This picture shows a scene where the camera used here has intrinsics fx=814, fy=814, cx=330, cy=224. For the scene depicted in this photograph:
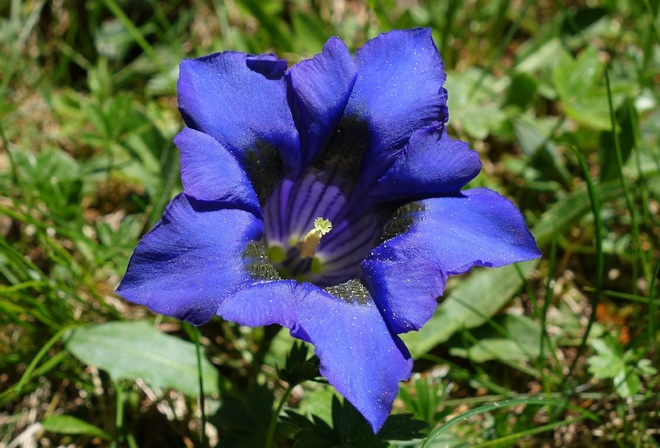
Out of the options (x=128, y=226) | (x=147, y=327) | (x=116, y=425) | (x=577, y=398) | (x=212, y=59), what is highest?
(x=212, y=59)

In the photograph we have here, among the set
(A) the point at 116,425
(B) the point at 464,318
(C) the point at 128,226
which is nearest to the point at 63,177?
(C) the point at 128,226

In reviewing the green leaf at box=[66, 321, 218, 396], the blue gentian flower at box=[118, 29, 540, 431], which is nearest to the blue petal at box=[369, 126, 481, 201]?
the blue gentian flower at box=[118, 29, 540, 431]

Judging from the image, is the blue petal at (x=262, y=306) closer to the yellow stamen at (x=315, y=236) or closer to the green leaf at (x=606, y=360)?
the yellow stamen at (x=315, y=236)

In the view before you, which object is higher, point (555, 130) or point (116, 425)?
point (555, 130)

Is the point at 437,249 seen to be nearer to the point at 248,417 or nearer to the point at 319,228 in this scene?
the point at 319,228

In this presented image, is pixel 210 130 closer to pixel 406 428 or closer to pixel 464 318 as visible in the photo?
pixel 406 428

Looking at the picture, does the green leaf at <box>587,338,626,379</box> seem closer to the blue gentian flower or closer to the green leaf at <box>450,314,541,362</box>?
the green leaf at <box>450,314,541,362</box>
